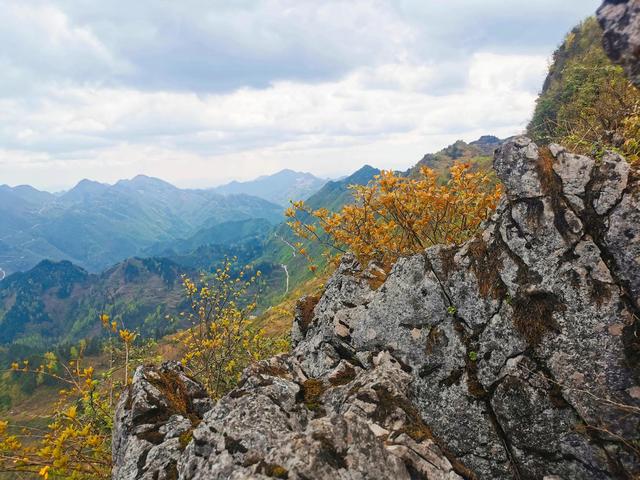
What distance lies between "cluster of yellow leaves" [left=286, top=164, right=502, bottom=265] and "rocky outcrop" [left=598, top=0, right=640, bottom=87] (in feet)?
17.6

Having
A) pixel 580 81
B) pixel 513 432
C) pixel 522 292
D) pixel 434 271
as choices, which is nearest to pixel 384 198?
pixel 434 271

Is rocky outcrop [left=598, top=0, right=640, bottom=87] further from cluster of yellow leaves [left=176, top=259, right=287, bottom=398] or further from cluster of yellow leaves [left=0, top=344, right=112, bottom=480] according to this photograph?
cluster of yellow leaves [left=0, top=344, right=112, bottom=480]

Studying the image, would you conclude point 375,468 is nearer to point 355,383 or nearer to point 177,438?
point 355,383

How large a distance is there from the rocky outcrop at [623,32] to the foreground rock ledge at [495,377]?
293 cm

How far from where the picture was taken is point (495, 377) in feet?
36.4

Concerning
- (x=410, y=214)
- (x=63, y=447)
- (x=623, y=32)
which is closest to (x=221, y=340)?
(x=63, y=447)

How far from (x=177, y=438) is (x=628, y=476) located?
10887 millimetres

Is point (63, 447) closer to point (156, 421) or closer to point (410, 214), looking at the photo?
point (156, 421)

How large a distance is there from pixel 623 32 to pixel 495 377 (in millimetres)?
10143

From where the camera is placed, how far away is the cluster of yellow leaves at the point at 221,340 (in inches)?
825

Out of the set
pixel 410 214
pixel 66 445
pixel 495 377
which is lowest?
pixel 66 445

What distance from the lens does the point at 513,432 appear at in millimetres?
10688

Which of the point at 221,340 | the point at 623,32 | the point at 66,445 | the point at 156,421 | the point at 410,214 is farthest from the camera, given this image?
the point at 221,340

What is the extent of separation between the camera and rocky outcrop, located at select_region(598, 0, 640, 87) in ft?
35.1
